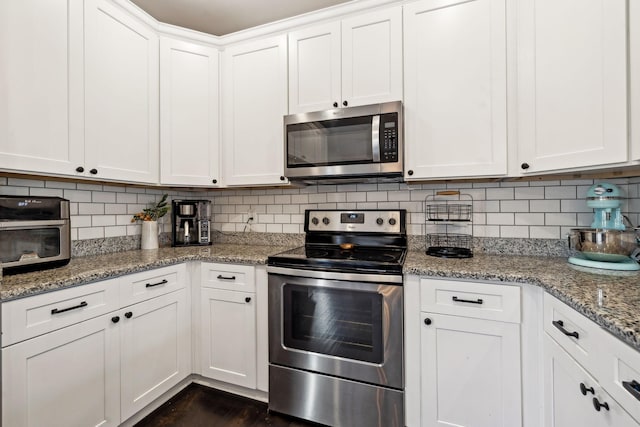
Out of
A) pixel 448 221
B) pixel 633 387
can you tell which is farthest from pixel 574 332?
pixel 448 221

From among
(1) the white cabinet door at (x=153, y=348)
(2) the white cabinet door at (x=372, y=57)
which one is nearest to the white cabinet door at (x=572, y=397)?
(2) the white cabinet door at (x=372, y=57)

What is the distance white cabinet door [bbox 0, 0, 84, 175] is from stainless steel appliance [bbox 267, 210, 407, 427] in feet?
4.05

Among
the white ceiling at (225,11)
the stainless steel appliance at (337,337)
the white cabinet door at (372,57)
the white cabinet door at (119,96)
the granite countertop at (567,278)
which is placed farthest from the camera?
the white ceiling at (225,11)

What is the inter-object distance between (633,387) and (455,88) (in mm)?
1444

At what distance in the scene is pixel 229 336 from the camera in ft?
6.05

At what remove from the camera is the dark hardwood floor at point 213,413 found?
1641 millimetres

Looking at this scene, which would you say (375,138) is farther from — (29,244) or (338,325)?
(29,244)

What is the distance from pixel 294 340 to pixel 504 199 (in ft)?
5.11

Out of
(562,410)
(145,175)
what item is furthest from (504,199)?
(145,175)

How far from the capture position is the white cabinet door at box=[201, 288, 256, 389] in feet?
5.88

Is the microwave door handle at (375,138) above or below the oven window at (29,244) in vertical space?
above

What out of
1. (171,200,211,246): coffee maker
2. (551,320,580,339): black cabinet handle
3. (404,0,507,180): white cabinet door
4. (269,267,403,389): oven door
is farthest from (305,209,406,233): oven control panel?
(551,320,580,339): black cabinet handle

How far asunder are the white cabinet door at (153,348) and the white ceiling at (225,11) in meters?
1.94

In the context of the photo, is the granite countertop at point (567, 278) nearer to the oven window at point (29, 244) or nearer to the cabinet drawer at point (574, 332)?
the cabinet drawer at point (574, 332)
